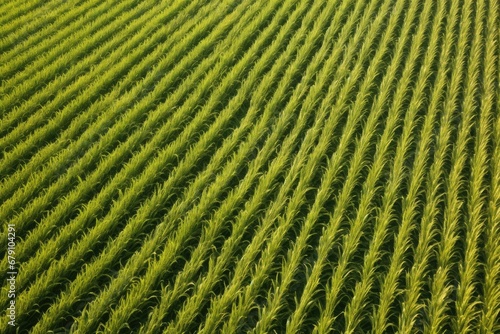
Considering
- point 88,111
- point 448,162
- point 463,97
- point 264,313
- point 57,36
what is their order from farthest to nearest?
point 57,36, point 463,97, point 88,111, point 448,162, point 264,313

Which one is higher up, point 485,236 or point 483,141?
point 483,141

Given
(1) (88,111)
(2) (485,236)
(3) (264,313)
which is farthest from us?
(1) (88,111)

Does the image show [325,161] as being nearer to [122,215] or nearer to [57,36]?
[122,215]

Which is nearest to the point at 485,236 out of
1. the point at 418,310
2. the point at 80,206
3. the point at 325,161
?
the point at 418,310

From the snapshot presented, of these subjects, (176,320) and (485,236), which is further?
(485,236)

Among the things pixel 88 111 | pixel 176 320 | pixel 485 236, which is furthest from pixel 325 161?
pixel 88 111

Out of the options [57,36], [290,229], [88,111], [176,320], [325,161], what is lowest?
[176,320]

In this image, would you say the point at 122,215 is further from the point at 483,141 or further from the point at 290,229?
the point at 483,141
